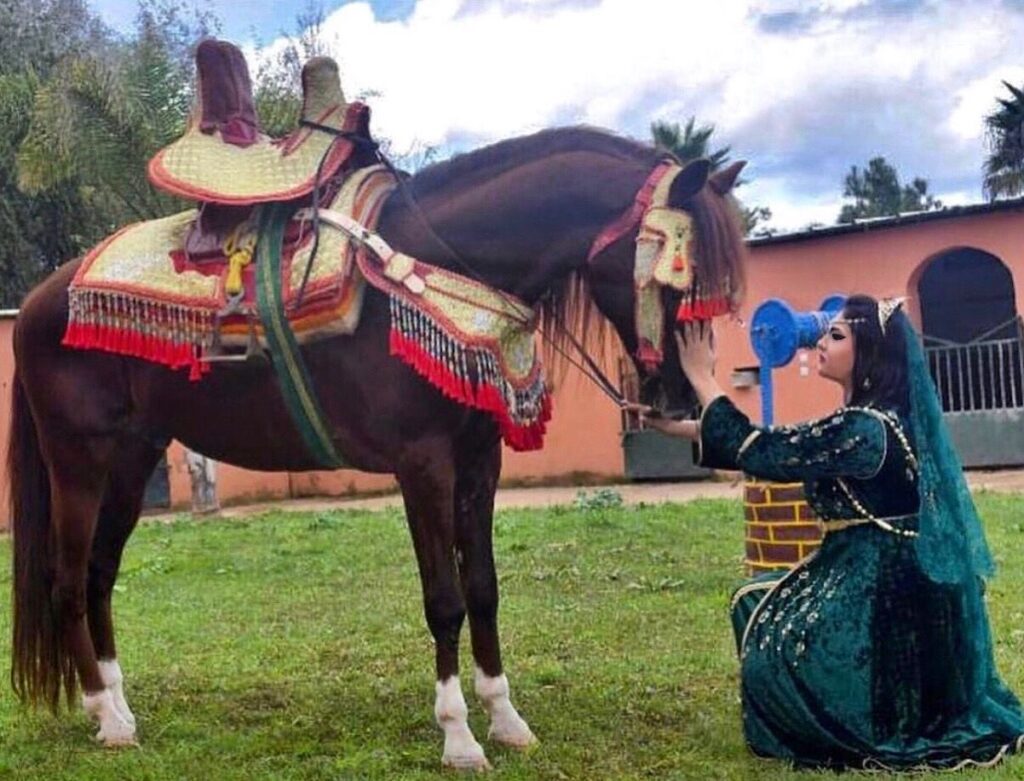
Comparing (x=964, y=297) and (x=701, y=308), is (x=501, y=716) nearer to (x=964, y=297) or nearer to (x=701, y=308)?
(x=701, y=308)

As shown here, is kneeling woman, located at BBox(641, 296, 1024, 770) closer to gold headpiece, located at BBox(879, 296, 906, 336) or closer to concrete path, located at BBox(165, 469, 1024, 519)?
gold headpiece, located at BBox(879, 296, 906, 336)

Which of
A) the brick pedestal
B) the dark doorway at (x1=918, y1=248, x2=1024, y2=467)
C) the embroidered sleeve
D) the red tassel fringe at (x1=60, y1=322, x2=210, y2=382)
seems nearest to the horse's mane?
the embroidered sleeve

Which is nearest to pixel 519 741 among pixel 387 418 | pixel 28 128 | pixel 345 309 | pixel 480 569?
pixel 480 569

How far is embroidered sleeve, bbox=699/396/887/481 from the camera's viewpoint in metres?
3.26

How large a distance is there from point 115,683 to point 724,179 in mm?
2689

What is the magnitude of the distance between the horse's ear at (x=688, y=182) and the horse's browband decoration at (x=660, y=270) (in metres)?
0.02

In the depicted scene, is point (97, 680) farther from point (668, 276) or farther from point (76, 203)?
point (76, 203)

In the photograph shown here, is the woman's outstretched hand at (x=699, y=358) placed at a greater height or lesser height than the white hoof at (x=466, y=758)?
greater

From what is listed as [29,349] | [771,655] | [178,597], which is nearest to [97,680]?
[29,349]

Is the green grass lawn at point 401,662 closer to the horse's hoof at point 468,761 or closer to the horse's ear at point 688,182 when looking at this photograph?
the horse's hoof at point 468,761

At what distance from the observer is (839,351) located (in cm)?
Answer: 337

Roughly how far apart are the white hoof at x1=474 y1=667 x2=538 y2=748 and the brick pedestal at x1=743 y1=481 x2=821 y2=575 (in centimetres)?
157

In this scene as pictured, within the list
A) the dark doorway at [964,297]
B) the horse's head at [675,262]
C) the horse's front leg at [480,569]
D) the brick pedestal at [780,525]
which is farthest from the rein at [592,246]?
the dark doorway at [964,297]

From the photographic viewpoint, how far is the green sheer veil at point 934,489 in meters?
3.29
